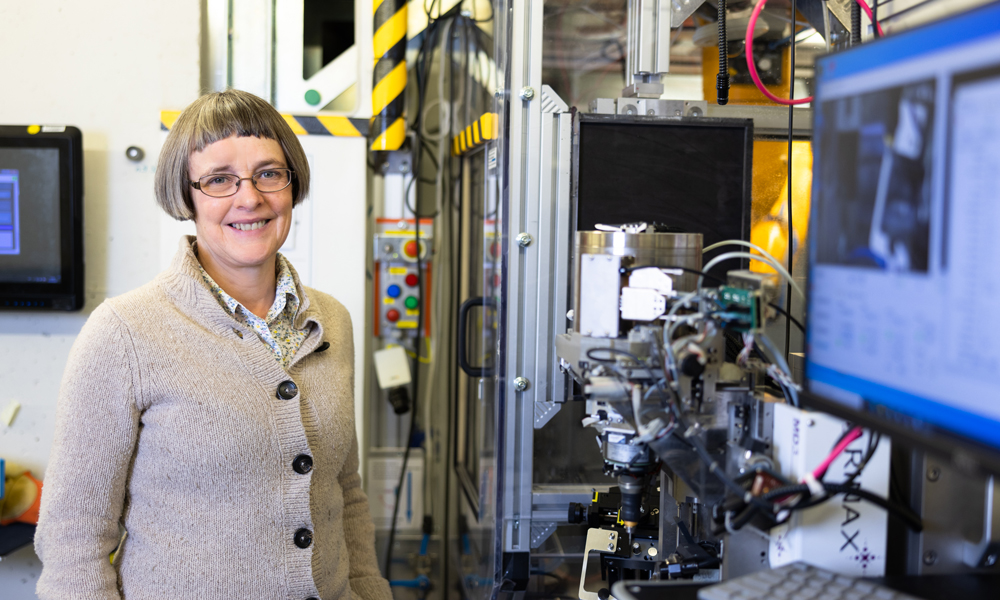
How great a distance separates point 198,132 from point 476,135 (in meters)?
0.90

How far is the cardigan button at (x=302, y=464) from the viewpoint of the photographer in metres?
1.21

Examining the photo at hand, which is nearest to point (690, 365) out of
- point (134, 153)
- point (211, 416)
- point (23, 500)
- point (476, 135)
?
point (211, 416)

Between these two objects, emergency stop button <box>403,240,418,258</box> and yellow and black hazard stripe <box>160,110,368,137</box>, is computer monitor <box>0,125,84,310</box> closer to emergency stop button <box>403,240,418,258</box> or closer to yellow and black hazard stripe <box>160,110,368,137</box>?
yellow and black hazard stripe <box>160,110,368,137</box>

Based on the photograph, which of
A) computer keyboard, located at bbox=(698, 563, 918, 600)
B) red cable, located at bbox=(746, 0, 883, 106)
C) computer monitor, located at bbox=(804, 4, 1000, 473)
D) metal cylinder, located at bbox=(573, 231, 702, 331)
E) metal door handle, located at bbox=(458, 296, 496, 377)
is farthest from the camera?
metal door handle, located at bbox=(458, 296, 496, 377)

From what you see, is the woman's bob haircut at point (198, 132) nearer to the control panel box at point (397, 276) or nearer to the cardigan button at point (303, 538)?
the cardigan button at point (303, 538)

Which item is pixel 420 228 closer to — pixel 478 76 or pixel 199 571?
pixel 478 76

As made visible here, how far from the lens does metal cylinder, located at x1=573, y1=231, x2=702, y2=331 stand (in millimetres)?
990

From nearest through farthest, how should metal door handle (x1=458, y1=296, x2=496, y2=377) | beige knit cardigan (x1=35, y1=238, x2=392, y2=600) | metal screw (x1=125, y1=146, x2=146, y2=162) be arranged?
beige knit cardigan (x1=35, y1=238, x2=392, y2=600), metal door handle (x1=458, y1=296, x2=496, y2=377), metal screw (x1=125, y1=146, x2=146, y2=162)

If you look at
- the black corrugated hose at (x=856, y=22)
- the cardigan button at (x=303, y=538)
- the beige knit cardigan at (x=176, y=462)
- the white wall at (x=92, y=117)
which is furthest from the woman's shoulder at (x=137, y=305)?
the black corrugated hose at (x=856, y=22)

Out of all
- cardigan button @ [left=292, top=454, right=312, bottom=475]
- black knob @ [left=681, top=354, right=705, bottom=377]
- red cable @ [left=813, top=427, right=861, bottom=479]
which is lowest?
cardigan button @ [left=292, top=454, right=312, bottom=475]

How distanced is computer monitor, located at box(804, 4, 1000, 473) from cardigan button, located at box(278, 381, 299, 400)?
804 mm

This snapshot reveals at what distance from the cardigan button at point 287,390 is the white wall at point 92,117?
1.17 metres

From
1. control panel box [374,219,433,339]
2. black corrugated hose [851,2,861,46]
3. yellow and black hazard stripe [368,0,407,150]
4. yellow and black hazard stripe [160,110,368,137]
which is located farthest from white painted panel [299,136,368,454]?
black corrugated hose [851,2,861,46]

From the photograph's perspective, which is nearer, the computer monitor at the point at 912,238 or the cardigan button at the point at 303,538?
the computer monitor at the point at 912,238
